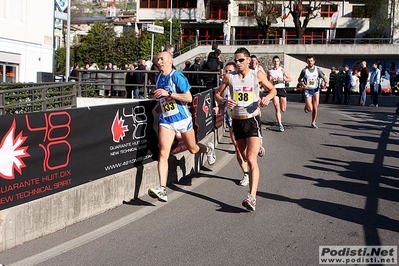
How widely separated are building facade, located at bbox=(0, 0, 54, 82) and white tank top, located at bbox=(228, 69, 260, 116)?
22010 millimetres

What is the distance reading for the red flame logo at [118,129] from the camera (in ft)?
28.4

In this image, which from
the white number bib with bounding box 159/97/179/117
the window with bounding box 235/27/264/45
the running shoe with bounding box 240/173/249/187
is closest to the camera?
the white number bib with bounding box 159/97/179/117

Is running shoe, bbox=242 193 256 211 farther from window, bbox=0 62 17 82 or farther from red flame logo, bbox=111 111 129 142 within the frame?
window, bbox=0 62 17 82

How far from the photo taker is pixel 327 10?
70688 millimetres

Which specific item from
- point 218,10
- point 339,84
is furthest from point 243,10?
point 339,84

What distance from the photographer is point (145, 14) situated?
73.9 metres

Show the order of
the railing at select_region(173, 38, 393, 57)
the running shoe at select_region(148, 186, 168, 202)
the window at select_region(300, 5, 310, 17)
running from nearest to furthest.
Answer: the running shoe at select_region(148, 186, 168, 202) → the railing at select_region(173, 38, 393, 57) → the window at select_region(300, 5, 310, 17)

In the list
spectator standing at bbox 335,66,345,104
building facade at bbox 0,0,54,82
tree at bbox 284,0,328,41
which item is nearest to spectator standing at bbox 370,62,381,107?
spectator standing at bbox 335,66,345,104

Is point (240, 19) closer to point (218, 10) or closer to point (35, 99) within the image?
point (218, 10)

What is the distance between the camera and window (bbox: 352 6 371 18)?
67625 millimetres

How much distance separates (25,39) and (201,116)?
20.5 meters

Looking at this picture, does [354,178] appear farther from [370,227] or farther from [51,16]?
[51,16]

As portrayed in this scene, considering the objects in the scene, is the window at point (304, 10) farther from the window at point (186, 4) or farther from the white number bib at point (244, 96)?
the white number bib at point (244, 96)

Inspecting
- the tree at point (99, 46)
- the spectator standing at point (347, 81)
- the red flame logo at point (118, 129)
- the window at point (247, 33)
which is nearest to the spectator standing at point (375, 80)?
the spectator standing at point (347, 81)
